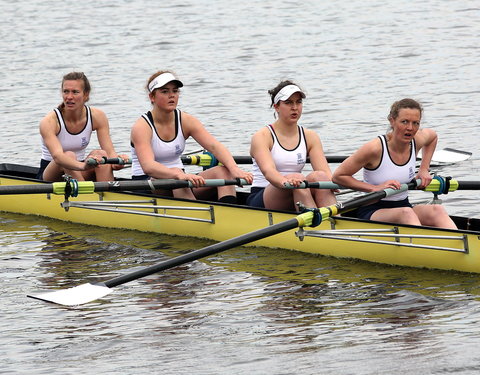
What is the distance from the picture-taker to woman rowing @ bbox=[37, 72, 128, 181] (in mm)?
12617

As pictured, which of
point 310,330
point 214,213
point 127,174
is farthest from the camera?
point 127,174

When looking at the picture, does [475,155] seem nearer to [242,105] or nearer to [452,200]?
[452,200]

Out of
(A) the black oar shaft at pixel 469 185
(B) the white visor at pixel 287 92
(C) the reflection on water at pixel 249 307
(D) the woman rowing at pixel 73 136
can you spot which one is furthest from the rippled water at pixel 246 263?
(B) the white visor at pixel 287 92

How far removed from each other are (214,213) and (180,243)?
2.02 ft

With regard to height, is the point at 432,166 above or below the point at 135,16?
below

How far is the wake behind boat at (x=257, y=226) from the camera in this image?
10.3 m

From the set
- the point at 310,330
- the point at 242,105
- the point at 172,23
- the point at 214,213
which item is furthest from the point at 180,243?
the point at 172,23

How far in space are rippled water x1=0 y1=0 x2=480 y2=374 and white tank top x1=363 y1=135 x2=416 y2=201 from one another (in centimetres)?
85

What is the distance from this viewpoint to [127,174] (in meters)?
16.3

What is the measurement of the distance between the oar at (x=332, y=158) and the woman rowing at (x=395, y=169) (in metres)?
1.73

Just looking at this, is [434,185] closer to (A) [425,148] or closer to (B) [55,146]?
(A) [425,148]

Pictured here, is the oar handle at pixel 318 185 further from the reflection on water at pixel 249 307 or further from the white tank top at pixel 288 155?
the reflection on water at pixel 249 307

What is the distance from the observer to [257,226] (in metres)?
11.4

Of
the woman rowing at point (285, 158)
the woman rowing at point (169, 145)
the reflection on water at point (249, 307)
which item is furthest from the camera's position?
the woman rowing at point (169, 145)
